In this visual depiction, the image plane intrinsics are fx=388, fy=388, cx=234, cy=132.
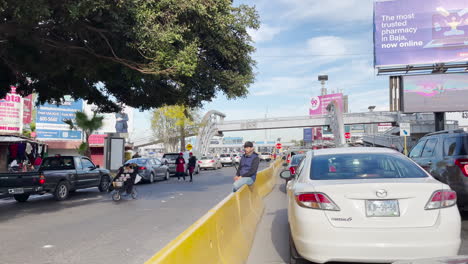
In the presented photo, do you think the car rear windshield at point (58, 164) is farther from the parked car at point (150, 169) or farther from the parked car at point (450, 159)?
the parked car at point (450, 159)

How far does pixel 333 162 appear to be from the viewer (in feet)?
17.8

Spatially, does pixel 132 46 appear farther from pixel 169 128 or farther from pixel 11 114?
pixel 169 128

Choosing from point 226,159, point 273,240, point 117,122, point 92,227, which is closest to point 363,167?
point 273,240

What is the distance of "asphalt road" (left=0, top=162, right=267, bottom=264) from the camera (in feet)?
19.5

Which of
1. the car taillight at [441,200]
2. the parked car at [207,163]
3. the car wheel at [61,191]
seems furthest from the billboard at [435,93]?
the car taillight at [441,200]

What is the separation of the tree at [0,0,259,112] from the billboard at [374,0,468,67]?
25.7m

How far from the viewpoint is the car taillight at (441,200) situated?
4.09m

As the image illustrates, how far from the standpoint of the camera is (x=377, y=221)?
4043 millimetres

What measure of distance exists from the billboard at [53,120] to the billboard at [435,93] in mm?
31271

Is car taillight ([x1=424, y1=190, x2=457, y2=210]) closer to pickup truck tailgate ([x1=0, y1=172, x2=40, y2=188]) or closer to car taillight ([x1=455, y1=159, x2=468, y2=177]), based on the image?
car taillight ([x1=455, y1=159, x2=468, y2=177])

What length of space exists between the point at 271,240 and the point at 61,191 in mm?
9273

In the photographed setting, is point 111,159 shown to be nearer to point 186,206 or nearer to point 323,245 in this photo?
point 186,206

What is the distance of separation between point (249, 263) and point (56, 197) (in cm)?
974

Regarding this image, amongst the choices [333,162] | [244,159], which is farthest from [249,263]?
[244,159]
